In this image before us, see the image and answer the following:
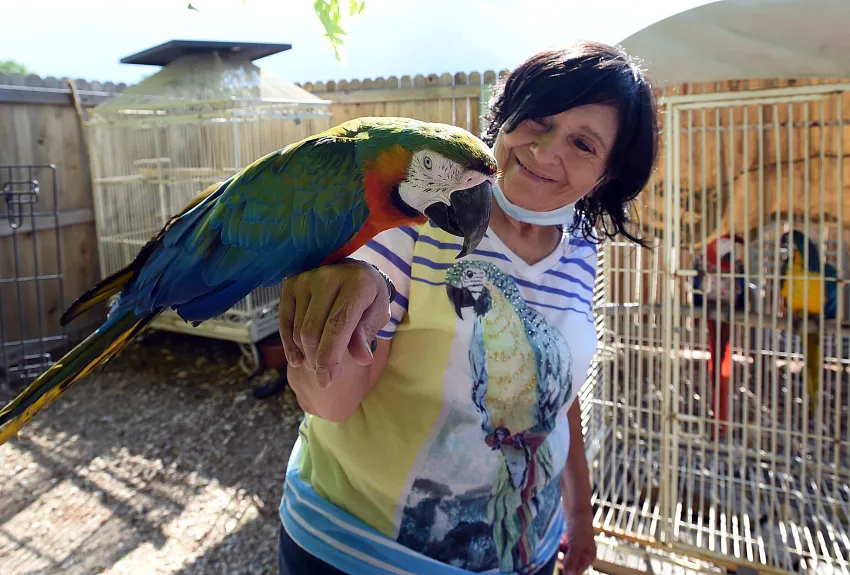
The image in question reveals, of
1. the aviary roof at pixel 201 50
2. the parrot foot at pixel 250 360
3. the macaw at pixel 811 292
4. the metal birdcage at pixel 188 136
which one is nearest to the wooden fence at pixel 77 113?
the metal birdcage at pixel 188 136

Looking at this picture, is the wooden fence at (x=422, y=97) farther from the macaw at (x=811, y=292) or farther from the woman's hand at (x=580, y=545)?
the woman's hand at (x=580, y=545)

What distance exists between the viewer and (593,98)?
1042mm

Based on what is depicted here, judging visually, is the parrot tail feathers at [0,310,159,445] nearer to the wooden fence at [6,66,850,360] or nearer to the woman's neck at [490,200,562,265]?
the woman's neck at [490,200,562,265]

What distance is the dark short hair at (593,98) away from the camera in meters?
1.03

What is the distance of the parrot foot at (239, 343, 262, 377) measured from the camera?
145 inches

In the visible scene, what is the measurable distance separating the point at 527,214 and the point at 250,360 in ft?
9.92

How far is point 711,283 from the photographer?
216cm

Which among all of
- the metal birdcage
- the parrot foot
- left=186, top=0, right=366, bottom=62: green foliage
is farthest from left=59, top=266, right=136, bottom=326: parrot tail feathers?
the parrot foot

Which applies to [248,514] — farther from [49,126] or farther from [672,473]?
[49,126]

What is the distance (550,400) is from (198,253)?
64 cm

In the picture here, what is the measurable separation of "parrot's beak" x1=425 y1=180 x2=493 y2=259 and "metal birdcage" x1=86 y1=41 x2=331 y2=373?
103 inches

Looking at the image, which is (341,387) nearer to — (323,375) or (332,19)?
(323,375)

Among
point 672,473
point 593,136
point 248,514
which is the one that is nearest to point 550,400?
point 593,136

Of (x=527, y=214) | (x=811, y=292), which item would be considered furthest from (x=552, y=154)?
(x=811, y=292)
